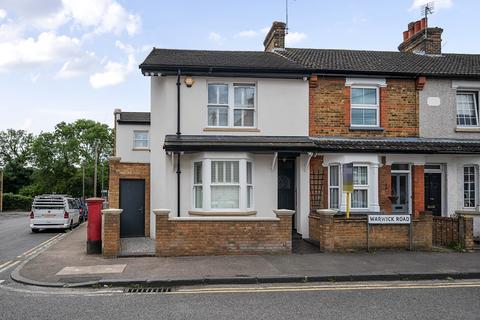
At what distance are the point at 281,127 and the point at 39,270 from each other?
861 cm

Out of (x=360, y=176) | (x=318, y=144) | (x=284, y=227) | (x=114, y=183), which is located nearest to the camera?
(x=284, y=227)

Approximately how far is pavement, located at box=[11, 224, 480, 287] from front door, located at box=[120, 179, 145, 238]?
3.83 meters

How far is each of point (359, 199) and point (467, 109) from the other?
5.60 m

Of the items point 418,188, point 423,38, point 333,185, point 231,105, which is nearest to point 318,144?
point 333,185

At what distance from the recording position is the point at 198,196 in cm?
Answer: 1438

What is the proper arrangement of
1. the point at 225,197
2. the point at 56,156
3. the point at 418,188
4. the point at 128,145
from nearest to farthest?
the point at 225,197 < the point at 418,188 < the point at 128,145 < the point at 56,156

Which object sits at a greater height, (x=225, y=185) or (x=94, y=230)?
(x=225, y=185)

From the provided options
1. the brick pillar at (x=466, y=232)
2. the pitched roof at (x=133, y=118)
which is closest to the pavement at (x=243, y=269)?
the brick pillar at (x=466, y=232)

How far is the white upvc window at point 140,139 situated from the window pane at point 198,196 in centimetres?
1254

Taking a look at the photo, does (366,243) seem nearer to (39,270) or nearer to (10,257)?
(39,270)

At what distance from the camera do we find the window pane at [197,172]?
14281 mm

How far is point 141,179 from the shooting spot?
16.0 metres

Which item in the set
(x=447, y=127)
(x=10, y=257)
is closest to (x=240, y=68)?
(x=447, y=127)

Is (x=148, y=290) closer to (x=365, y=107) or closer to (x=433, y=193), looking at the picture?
(x=365, y=107)
